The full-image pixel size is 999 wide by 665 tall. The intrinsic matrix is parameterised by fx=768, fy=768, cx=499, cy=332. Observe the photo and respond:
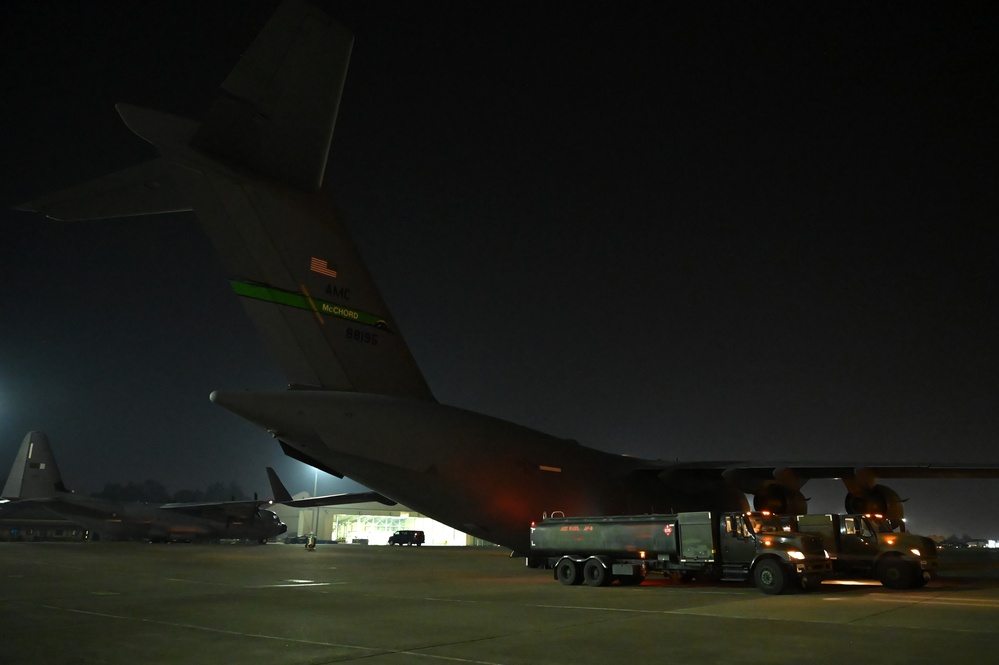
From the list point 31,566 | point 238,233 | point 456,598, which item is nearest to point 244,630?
point 456,598

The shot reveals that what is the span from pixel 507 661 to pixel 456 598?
19.1ft

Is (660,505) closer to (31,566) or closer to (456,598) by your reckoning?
(456,598)

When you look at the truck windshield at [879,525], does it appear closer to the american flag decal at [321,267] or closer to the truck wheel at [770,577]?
the truck wheel at [770,577]

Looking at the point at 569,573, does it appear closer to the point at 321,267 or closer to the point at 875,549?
the point at 875,549

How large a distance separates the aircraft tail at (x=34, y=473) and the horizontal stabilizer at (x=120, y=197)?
113 ft

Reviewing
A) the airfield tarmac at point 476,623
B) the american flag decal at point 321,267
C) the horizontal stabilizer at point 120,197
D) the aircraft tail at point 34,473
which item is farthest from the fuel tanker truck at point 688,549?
the aircraft tail at point 34,473

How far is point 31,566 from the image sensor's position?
Result: 18.2 metres

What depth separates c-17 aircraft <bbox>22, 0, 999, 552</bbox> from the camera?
1000 cm

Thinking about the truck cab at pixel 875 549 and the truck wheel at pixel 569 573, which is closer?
the truck cab at pixel 875 549

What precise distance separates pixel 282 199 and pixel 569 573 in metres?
8.58

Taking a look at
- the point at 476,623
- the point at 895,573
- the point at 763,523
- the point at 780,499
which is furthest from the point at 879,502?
the point at 476,623

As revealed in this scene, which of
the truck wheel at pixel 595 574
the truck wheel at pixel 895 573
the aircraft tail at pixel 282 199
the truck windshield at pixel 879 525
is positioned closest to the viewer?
the aircraft tail at pixel 282 199

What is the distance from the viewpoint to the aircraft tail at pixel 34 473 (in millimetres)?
38656

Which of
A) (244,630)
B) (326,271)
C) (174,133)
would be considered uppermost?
(174,133)
